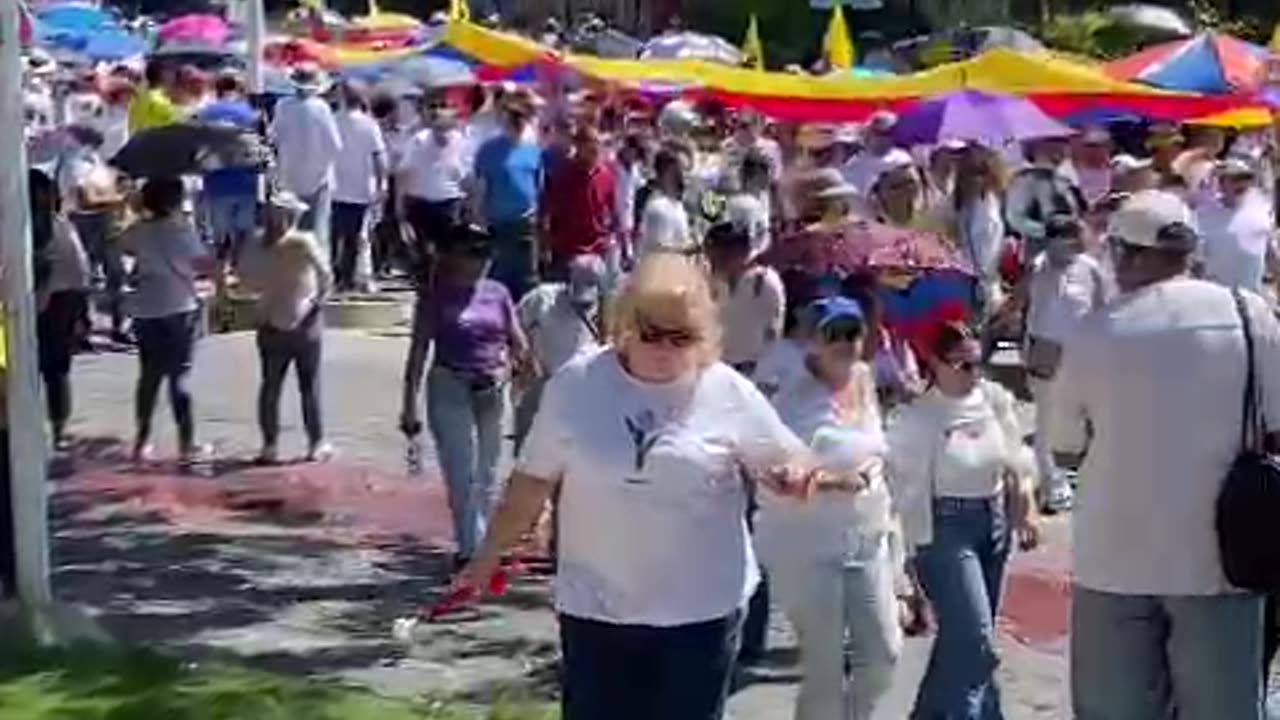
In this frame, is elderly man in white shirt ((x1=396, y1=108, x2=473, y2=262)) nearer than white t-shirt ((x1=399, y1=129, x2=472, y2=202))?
Yes

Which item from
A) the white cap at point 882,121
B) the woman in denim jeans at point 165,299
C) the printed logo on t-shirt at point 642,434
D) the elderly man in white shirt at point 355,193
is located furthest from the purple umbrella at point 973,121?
the printed logo on t-shirt at point 642,434

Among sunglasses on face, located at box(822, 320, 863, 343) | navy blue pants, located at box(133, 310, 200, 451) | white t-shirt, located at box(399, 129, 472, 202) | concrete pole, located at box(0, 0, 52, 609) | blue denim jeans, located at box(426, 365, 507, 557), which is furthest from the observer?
white t-shirt, located at box(399, 129, 472, 202)

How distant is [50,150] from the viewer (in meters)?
22.1

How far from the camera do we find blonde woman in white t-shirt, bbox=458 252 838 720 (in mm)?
6438

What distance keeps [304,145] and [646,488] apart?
1453 cm

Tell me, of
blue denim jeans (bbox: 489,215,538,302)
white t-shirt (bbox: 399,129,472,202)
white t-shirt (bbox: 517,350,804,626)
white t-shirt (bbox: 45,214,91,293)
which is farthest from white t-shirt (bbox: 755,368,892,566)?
white t-shirt (bbox: 399,129,472,202)

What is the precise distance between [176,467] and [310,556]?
8.01ft

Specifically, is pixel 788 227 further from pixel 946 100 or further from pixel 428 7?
pixel 428 7

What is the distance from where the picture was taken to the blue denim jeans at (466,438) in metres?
11.4

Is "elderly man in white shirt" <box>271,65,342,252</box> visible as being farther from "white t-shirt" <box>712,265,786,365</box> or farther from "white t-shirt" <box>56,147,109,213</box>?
"white t-shirt" <box>712,265,786,365</box>

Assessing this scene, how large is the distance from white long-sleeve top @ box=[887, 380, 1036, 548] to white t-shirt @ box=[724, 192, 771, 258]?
→ 9.91 feet

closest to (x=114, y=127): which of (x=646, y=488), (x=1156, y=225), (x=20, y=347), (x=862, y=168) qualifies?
(x=862, y=168)

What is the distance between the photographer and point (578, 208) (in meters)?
16.2

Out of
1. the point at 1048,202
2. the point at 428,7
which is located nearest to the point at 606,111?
Result: the point at 1048,202
